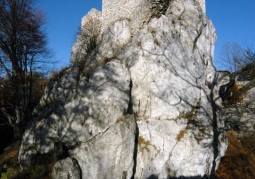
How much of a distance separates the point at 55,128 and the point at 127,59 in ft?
14.1

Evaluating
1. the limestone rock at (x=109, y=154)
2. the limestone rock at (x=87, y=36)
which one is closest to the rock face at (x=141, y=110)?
the limestone rock at (x=109, y=154)

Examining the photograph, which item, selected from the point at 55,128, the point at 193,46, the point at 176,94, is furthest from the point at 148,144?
the point at 193,46

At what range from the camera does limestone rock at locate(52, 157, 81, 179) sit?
7.64m

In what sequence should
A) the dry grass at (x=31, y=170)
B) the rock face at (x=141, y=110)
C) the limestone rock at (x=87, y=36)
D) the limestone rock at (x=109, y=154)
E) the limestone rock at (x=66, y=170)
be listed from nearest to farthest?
the limestone rock at (x=66, y=170) < the limestone rock at (x=109, y=154) < the rock face at (x=141, y=110) < the dry grass at (x=31, y=170) < the limestone rock at (x=87, y=36)

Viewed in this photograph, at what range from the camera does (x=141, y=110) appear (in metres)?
9.16

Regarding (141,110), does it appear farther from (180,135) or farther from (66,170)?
(66,170)

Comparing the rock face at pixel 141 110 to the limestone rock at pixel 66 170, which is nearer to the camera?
the limestone rock at pixel 66 170

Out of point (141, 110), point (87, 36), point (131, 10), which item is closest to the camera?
point (141, 110)

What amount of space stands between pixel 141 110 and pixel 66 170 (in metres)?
3.56

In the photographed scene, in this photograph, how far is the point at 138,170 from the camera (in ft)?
27.1

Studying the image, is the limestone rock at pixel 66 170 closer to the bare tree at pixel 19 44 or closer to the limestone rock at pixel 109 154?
the limestone rock at pixel 109 154

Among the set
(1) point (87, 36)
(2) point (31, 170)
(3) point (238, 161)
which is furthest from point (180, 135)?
(1) point (87, 36)

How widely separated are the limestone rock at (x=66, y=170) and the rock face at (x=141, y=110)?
8.9 inches

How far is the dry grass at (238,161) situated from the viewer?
33.7 feet
